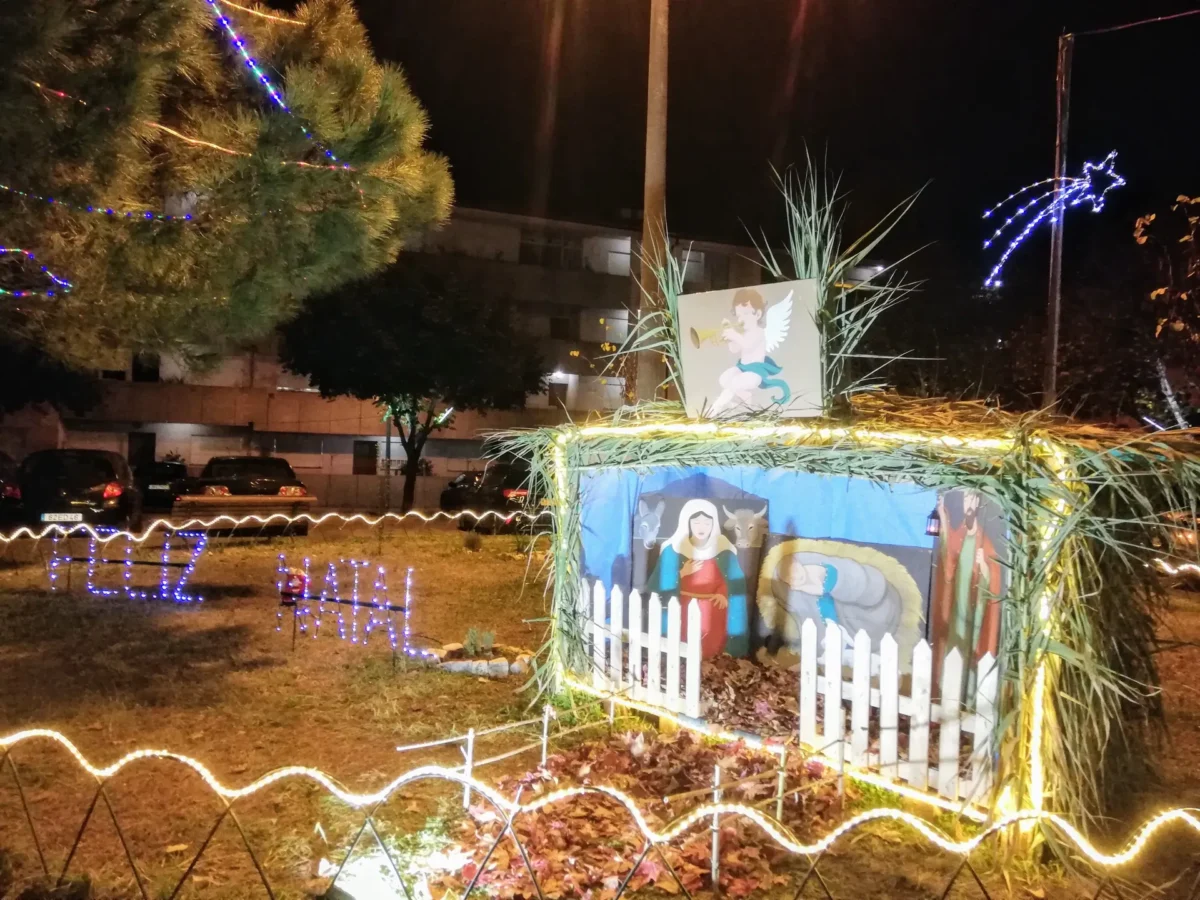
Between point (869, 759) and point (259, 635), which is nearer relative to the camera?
point (869, 759)

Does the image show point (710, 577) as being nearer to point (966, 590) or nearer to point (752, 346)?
point (966, 590)

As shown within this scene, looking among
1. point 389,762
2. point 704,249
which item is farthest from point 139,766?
point 704,249

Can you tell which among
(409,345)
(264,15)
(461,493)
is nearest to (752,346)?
(264,15)

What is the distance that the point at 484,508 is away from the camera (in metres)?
22.1

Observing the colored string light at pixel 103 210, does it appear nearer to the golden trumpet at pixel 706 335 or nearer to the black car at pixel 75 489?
the golden trumpet at pixel 706 335

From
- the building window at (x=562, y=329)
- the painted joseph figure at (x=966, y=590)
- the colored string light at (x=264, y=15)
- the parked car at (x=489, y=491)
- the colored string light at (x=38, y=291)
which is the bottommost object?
the parked car at (x=489, y=491)

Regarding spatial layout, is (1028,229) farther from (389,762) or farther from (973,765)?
(389,762)

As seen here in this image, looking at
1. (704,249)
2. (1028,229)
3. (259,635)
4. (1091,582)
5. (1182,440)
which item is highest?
(704,249)

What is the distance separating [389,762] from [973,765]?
3.35 meters

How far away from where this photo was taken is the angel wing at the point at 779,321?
16.8 ft

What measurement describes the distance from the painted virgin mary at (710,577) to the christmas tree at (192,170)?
3.74 metres

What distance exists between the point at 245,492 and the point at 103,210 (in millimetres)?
11621

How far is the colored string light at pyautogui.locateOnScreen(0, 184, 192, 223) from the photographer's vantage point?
247 inches

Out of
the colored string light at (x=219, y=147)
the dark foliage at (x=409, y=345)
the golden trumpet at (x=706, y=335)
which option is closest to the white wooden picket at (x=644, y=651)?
the golden trumpet at (x=706, y=335)
